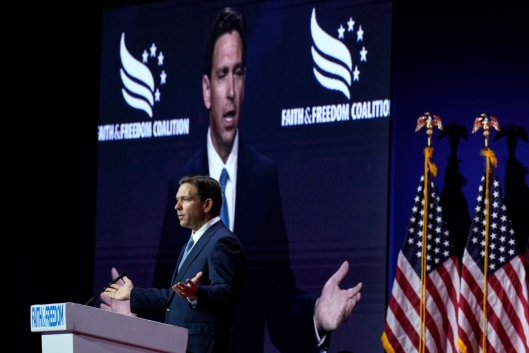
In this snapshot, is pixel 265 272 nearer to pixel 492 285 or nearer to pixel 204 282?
pixel 492 285

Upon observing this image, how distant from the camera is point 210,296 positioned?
3.52 metres

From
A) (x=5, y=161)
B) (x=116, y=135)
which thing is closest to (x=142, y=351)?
(x=116, y=135)

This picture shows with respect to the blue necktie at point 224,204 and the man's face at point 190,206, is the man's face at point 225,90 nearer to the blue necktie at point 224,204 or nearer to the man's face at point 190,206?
the blue necktie at point 224,204

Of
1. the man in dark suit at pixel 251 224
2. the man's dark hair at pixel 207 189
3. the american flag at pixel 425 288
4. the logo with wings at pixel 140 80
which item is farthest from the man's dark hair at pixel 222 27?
the man's dark hair at pixel 207 189

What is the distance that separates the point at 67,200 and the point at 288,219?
7.07ft

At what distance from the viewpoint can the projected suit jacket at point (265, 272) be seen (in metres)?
6.18

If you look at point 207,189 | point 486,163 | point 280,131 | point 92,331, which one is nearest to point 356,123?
point 280,131

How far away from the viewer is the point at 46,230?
7.51m

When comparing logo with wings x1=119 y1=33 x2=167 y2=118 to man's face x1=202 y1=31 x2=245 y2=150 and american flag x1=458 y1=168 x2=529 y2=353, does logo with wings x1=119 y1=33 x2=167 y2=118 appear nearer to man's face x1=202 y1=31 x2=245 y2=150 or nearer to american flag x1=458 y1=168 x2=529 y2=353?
man's face x1=202 y1=31 x2=245 y2=150

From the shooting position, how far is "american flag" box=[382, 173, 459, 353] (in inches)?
224

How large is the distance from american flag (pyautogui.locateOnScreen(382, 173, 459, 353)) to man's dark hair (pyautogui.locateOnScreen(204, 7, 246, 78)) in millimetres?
1861

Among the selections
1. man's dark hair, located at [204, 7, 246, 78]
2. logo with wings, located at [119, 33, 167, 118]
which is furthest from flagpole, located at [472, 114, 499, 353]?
logo with wings, located at [119, 33, 167, 118]

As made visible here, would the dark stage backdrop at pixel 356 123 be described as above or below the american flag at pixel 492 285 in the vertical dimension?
above

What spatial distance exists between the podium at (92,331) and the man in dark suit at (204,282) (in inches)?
9.8
